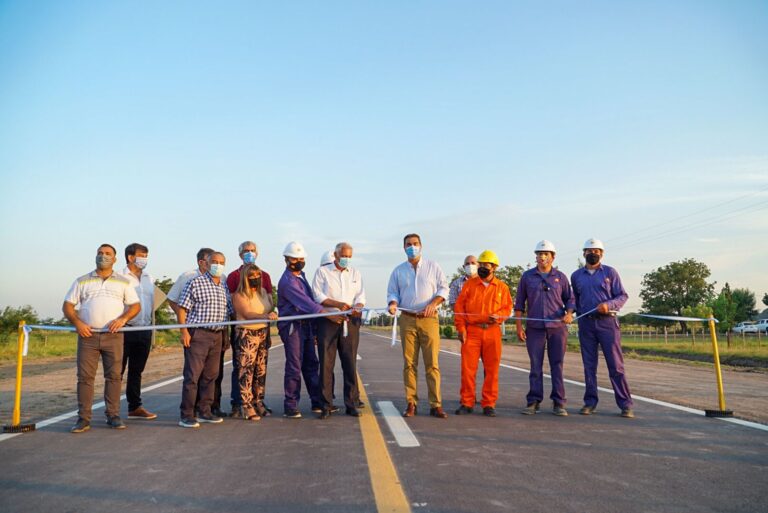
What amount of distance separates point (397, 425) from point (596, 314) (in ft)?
9.84

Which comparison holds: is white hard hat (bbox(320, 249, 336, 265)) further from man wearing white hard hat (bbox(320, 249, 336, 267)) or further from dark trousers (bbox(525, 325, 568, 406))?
dark trousers (bbox(525, 325, 568, 406))

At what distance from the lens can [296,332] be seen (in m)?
7.43

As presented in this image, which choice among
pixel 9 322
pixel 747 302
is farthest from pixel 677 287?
pixel 9 322

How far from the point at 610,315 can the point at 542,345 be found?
2.99ft

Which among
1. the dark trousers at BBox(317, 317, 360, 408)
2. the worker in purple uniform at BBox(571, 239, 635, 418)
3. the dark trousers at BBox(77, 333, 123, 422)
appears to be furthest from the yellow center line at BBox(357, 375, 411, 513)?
the worker in purple uniform at BBox(571, 239, 635, 418)

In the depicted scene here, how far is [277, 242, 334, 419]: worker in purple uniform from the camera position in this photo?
7.33 meters

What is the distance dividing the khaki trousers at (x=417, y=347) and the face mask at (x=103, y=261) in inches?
134

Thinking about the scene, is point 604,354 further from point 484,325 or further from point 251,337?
point 251,337

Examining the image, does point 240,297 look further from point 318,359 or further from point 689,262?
point 689,262

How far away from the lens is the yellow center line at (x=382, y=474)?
12.2 feet

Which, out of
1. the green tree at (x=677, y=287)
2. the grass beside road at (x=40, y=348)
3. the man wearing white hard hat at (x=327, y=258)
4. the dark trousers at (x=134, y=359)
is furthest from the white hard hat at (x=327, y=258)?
the green tree at (x=677, y=287)

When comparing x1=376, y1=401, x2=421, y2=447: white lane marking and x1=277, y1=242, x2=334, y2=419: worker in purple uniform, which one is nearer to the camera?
x1=376, y1=401, x2=421, y2=447: white lane marking

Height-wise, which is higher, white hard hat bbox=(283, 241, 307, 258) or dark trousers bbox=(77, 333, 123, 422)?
white hard hat bbox=(283, 241, 307, 258)

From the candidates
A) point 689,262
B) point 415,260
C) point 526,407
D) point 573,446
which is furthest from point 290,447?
point 689,262
